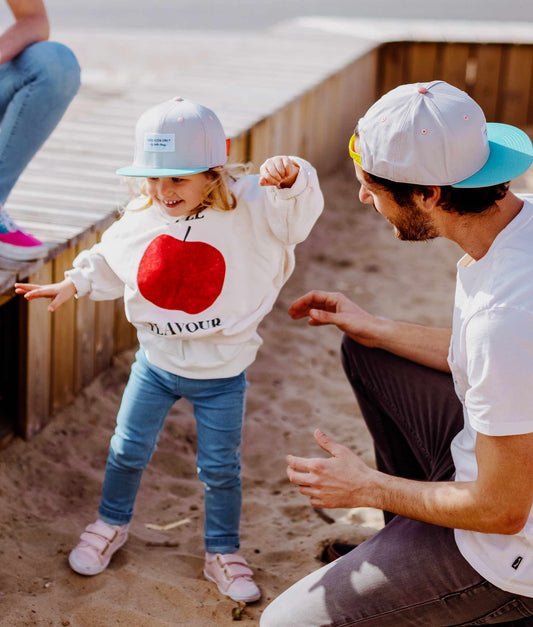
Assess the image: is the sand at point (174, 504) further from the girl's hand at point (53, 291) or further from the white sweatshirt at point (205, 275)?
the girl's hand at point (53, 291)

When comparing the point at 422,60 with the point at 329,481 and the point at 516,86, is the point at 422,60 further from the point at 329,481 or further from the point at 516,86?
the point at 329,481

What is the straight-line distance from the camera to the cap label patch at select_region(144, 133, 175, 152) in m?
2.22

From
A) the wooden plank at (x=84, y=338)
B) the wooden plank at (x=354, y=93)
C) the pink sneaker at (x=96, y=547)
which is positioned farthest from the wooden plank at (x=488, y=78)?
the pink sneaker at (x=96, y=547)

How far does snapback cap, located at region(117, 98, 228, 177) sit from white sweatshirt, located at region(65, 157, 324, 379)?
161 millimetres

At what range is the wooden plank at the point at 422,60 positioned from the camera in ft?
24.2

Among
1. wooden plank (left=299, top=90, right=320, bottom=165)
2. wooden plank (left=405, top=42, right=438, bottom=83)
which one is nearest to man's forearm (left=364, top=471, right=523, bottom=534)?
wooden plank (left=299, top=90, right=320, bottom=165)

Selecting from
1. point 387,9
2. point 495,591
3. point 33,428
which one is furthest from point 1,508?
point 387,9

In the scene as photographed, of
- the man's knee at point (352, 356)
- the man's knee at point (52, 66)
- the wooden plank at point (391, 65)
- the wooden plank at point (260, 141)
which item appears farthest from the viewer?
the wooden plank at point (391, 65)

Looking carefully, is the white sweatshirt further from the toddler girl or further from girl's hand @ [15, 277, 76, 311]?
girl's hand @ [15, 277, 76, 311]

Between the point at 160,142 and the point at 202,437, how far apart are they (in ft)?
2.47

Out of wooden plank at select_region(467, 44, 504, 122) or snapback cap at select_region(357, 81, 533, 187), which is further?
wooden plank at select_region(467, 44, 504, 122)

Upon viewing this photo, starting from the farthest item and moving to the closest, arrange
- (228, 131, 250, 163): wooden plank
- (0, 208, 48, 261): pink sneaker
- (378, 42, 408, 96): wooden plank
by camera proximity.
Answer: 1. (378, 42, 408, 96): wooden plank
2. (228, 131, 250, 163): wooden plank
3. (0, 208, 48, 261): pink sneaker

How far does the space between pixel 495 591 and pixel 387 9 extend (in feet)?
36.3

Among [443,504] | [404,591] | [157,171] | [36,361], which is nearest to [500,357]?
[443,504]
